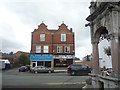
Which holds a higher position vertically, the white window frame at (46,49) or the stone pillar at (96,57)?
the white window frame at (46,49)

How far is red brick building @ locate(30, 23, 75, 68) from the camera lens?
28.6 m

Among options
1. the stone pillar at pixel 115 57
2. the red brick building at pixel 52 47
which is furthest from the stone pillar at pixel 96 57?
the red brick building at pixel 52 47

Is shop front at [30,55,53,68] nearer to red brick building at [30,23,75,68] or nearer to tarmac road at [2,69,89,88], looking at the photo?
red brick building at [30,23,75,68]

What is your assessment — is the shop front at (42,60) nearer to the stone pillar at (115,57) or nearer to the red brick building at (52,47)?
the red brick building at (52,47)

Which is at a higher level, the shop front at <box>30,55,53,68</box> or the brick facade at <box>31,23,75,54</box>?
the brick facade at <box>31,23,75,54</box>

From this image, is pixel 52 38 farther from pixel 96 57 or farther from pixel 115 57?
pixel 115 57

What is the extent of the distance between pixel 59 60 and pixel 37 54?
197 inches

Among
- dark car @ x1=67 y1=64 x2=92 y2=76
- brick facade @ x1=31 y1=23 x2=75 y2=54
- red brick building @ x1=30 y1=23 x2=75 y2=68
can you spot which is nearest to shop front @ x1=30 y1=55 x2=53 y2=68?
red brick building @ x1=30 y1=23 x2=75 y2=68

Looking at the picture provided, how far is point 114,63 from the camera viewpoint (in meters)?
5.15

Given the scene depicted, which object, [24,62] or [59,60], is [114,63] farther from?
[24,62]

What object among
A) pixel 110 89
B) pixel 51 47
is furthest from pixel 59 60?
pixel 110 89

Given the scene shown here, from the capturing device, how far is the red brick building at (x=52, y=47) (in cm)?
2859

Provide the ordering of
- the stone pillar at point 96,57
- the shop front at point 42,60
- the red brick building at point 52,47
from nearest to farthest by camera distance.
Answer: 1. the stone pillar at point 96,57
2. the shop front at point 42,60
3. the red brick building at point 52,47

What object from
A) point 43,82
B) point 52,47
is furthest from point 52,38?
point 43,82
